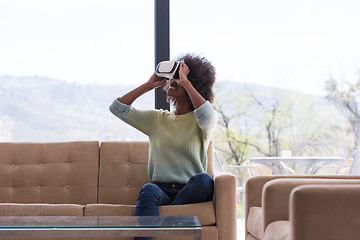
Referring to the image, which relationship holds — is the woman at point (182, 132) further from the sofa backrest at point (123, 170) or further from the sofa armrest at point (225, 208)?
the sofa backrest at point (123, 170)

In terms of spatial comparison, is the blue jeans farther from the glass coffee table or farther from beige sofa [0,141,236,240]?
the glass coffee table

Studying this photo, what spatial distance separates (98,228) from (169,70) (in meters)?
1.35

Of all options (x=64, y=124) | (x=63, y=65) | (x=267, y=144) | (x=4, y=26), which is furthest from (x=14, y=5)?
(x=267, y=144)

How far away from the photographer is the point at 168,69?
270 cm

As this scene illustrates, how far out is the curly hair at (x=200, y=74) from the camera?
2844mm

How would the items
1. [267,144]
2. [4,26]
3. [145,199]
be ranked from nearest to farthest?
[145,199], [4,26], [267,144]

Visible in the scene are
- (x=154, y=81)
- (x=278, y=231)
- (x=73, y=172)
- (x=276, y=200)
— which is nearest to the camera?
(x=278, y=231)

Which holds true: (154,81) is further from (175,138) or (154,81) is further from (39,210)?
(39,210)

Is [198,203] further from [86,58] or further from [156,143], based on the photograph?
[86,58]

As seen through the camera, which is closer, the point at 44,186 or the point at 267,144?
the point at 44,186

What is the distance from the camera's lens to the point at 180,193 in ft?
7.95

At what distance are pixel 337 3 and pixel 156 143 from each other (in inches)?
118

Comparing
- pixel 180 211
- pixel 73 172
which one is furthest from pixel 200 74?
pixel 73 172

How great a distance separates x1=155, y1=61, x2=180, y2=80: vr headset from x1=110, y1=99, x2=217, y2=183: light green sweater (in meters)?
0.23
